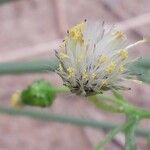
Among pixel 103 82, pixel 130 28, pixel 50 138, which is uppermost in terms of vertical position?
pixel 130 28

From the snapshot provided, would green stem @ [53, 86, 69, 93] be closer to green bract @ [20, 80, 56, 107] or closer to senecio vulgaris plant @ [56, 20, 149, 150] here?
green bract @ [20, 80, 56, 107]

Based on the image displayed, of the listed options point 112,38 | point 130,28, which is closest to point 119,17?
point 130,28

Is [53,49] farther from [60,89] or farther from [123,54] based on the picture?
[123,54]

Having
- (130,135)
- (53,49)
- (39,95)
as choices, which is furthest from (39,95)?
(53,49)

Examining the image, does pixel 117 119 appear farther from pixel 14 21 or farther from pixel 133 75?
pixel 133 75

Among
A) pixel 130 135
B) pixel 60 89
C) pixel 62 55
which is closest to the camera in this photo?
pixel 62 55

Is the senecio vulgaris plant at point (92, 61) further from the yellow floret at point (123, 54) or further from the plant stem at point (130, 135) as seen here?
the plant stem at point (130, 135)
